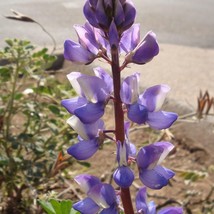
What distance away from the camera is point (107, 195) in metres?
1.46

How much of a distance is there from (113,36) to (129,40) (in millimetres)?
112

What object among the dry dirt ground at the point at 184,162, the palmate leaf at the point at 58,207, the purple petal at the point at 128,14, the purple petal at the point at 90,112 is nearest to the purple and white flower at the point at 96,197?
the purple petal at the point at 90,112

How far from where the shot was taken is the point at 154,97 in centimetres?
143

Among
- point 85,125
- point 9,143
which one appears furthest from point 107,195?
point 9,143

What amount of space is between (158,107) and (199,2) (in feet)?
24.0

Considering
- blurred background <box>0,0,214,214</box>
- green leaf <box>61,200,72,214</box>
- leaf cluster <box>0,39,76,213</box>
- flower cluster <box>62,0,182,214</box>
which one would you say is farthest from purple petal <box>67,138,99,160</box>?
leaf cluster <box>0,39,76,213</box>

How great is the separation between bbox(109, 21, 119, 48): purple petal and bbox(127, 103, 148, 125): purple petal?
139 millimetres

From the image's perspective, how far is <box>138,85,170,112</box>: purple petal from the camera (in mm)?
1433

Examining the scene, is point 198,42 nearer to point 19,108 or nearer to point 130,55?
point 19,108

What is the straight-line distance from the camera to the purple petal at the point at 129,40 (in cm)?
147

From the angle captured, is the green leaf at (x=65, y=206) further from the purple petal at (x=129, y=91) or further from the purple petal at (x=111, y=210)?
the purple petal at (x=129, y=91)

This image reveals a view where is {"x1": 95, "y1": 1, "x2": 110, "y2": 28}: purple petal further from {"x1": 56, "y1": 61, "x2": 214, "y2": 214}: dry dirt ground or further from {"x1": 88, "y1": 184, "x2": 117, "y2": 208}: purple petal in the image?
{"x1": 56, "y1": 61, "x2": 214, "y2": 214}: dry dirt ground

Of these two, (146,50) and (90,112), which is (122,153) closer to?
(90,112)

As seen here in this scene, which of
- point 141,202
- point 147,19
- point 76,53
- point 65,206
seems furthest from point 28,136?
point 147,19
